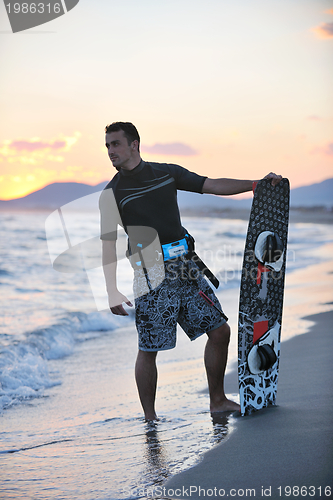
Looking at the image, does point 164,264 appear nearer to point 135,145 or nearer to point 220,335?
point 220,335

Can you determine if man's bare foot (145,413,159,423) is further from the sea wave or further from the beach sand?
the sea wave

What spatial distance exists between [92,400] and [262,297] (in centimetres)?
154

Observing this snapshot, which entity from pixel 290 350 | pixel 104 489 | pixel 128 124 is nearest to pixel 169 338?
pixel 104 489

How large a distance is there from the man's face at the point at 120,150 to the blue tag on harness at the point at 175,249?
1.82 feet

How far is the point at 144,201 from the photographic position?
2.92m

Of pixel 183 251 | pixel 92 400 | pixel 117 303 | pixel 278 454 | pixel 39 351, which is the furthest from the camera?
pixel 39 351

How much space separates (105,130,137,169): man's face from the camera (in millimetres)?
2936

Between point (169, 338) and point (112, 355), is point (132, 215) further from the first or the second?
point (112, 355)

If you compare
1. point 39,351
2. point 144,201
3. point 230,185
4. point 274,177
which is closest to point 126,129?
point 144,201

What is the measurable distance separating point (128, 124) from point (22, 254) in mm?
12140

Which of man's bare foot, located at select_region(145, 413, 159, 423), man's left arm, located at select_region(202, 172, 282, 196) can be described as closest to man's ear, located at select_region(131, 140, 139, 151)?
man's left arm, located at select_region(202, 172, 282, 196)

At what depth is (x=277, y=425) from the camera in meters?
2.53

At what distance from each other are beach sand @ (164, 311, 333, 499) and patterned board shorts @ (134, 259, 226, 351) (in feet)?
2.10

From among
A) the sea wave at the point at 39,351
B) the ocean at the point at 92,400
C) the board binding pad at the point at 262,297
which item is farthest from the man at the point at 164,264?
the sea wave at the point at 39,351
